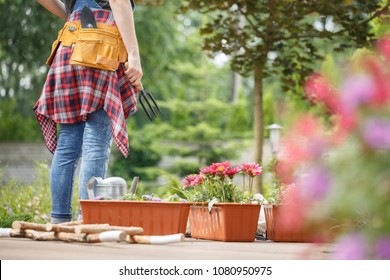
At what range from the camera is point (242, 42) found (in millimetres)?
6102

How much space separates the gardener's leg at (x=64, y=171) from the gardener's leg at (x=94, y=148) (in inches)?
4.8

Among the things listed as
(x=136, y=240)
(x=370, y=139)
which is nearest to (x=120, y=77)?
(x=136, y=240)

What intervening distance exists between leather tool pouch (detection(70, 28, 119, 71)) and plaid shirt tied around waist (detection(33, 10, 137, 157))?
4cm

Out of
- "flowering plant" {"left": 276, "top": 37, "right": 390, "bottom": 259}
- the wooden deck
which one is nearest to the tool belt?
the wooden deck

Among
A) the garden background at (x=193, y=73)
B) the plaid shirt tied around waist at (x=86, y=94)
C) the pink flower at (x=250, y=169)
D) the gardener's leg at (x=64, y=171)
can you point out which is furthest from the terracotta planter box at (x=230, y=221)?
the garden background at (x=193, y=73)

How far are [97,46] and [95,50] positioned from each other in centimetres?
2

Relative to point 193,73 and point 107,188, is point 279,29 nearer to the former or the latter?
point 107,188

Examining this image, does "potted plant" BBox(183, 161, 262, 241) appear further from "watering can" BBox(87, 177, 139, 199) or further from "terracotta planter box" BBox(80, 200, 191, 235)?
"watering can" BBox(87, 177, 139, 199)

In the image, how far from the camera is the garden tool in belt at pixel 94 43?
3.01 m

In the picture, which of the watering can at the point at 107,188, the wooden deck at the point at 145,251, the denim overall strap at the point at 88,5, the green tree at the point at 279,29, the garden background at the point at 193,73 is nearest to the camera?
the wooden deck at the point at 145,251

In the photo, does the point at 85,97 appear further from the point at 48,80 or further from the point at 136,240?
the point at 136,240

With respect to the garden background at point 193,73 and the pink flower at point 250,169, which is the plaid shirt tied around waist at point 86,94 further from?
the garden background at point 193,73

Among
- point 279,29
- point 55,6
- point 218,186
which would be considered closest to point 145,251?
point 218,186
